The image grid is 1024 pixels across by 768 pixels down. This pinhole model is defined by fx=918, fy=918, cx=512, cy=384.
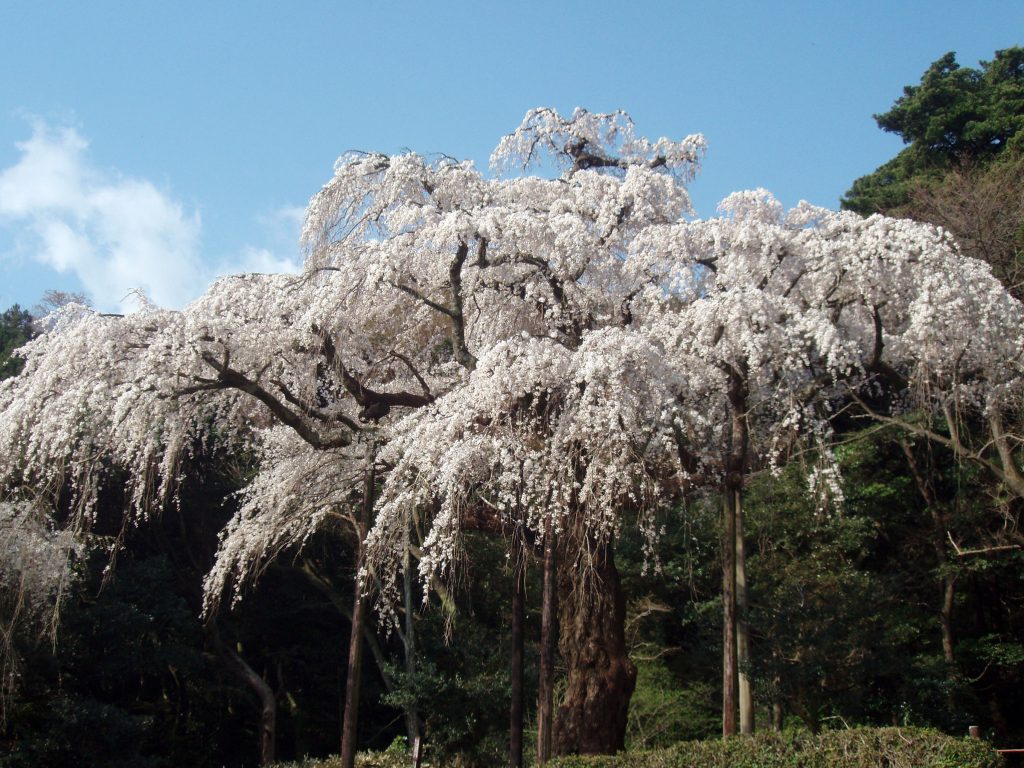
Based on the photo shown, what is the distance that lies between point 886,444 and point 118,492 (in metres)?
11.4

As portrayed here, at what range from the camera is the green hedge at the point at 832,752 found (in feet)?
17.9

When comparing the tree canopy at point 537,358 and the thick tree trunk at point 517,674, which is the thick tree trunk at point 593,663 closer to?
the tree canopy at point 537,358

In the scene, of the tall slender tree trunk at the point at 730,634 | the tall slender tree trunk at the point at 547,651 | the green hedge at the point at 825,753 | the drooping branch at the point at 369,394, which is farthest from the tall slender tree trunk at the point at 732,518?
the drooping branch at the point at 369,394

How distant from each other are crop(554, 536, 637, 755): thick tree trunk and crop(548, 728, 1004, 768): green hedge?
31.4 inches

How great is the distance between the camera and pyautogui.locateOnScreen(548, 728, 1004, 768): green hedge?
546 cm

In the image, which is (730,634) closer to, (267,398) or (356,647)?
(356,647)

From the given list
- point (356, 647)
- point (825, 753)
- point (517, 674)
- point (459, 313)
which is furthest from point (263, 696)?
point (825, 753)

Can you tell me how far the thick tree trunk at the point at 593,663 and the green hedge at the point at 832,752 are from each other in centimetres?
80

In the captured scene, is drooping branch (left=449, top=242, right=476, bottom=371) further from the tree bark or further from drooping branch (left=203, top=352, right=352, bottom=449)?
the tree bark

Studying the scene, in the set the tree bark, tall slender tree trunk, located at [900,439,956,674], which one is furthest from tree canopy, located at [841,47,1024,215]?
the tree bark

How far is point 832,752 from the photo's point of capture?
5.66 m

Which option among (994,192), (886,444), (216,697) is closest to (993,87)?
(994,192)

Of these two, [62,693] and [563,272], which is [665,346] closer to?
[563,272]

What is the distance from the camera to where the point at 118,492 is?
1427 cm
